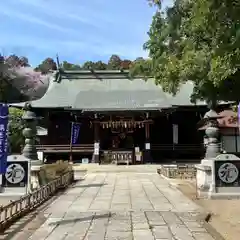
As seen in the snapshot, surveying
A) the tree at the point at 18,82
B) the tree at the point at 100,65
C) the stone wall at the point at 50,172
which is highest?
the tree at the point at 100,65

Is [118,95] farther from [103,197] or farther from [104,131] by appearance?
[103,197]

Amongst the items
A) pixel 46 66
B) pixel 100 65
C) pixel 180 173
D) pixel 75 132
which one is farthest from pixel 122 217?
pixel 46 66

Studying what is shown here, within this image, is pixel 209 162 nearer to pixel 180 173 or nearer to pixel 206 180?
pixel 206 180

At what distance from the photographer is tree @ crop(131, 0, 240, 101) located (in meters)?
6.93

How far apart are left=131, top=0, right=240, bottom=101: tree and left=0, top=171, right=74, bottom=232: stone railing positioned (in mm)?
5121

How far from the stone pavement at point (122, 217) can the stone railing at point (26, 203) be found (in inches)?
17.5

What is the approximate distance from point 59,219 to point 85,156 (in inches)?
946

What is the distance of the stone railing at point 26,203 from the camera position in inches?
338

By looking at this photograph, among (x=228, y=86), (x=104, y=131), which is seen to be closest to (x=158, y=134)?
(x=104, y=131)

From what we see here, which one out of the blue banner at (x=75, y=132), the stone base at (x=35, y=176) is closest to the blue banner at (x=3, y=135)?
the stone base at (x=35, y=176)

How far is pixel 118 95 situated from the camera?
36156mm

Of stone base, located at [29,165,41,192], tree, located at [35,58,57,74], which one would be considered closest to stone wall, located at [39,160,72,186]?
stone base, located at [29,165,41,192]

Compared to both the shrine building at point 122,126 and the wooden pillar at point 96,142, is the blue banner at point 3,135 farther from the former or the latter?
the wooden pillar at point 96,142

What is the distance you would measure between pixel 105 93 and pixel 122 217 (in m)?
28.0
